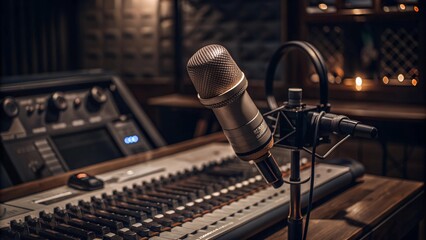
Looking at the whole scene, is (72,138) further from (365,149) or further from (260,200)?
(365,149)

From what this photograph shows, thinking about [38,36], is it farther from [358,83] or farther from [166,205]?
[166,205]

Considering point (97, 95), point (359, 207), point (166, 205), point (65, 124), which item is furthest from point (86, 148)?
point (359, 207)

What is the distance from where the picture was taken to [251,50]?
4277 millimetres

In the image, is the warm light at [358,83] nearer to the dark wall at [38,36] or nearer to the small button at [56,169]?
the small button at [56,169]

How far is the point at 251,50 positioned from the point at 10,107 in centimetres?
262

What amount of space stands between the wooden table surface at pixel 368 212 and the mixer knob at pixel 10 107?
924mm

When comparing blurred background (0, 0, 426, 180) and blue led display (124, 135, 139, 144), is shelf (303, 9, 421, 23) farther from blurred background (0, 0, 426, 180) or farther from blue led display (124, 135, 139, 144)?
blue led display (124, 135, 139, 144)

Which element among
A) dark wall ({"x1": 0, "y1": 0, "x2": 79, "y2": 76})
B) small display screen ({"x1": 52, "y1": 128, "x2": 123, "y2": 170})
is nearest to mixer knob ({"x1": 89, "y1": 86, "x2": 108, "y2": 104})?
small display screen ({"x1": 52, "y1": 128, "x2": 123, "y2": 170})

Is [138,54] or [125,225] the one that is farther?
[138,54]

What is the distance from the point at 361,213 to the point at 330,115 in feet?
1.45

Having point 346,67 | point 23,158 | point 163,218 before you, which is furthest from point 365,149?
point 163,218

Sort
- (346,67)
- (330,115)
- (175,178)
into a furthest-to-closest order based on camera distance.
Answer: (346,67) → (175,178) → (330,115)

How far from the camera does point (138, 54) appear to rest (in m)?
5.02

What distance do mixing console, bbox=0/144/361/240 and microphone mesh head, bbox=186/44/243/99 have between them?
303 millimetres
